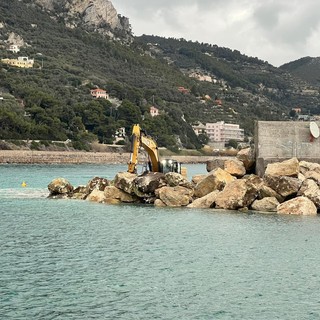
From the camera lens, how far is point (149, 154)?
145ft

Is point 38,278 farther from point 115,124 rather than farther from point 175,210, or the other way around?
point 115,124

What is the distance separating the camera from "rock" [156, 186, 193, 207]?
122 feet

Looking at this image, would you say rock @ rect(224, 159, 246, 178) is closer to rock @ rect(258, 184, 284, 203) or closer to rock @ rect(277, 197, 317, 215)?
rock @ rect(258, 184, 284, 203)

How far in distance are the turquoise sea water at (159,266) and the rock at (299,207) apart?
1.03 metres

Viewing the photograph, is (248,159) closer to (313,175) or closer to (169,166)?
(313,175)

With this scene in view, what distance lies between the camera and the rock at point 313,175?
36406 mm

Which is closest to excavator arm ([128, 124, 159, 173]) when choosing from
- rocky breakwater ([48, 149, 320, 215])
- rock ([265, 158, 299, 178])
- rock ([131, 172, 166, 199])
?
rocky breakwater ([48, 149, 320, 215])

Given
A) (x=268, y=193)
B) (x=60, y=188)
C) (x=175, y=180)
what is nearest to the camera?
(x=268, y=193)

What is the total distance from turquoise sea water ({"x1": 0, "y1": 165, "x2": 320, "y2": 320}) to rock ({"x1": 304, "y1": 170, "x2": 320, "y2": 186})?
14.5 feet

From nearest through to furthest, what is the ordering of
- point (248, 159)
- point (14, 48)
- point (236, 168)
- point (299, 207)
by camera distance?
point (299, 207)
point (236, 168)
point (248, 159)
point (14, 48)

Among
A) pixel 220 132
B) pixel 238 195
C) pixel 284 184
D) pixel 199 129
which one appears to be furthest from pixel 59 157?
pixel 284 184

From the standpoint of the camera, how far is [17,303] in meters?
16.5

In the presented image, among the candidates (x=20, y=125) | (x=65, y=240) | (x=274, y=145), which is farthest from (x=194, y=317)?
(x=20, y=125)

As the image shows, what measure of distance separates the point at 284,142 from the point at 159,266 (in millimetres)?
21325
